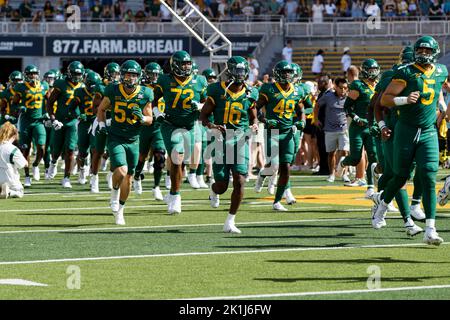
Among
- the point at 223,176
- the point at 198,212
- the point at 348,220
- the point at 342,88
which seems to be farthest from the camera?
the point at 342,88

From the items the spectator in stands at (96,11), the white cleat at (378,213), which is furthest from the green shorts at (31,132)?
the spectator in stands at (96,11)

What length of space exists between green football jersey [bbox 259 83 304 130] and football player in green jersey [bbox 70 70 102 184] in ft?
14.4

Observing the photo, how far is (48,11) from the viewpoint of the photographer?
38.0m

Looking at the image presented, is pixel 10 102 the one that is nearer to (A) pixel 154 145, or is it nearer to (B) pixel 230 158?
(A) pixel 154 145

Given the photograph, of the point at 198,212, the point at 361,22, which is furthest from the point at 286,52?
the point at 198,212

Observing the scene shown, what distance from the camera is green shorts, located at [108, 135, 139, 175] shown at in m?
13.1

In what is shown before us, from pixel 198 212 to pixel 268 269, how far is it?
5105 mm

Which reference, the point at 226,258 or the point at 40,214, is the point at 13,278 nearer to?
the point at 226,258

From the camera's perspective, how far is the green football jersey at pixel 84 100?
61.9 ft

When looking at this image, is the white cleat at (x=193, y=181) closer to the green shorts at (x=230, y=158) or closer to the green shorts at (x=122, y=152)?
the green shorts at (x=122, y=152)

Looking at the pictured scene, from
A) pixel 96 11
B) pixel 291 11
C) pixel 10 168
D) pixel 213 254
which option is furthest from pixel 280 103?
pixel 96 11

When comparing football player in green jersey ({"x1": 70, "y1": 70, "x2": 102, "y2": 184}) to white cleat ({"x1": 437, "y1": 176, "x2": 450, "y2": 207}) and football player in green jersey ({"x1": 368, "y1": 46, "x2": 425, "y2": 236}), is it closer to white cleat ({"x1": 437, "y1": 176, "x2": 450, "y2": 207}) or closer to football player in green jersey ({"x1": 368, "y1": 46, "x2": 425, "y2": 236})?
football player in green jersey ({"x1": 368, "y1": 46, "x2": 425, "y2": 236})

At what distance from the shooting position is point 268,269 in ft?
32.0

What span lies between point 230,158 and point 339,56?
886 inches
